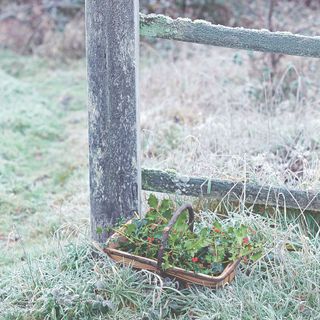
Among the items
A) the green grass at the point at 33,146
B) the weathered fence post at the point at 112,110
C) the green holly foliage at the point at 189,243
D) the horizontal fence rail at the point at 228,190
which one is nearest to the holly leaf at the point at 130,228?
the green holly foliage at the point at 189,243

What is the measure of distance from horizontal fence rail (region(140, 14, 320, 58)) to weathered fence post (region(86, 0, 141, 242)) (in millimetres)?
145

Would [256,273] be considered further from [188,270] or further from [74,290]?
[74,290]

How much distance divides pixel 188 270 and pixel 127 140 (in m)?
0.66

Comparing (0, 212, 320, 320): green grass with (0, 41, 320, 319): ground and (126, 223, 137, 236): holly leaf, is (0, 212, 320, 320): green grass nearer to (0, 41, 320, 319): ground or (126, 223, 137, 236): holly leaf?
(0, 41, 320, 319): ground

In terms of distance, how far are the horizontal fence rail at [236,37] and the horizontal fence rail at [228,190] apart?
634mm

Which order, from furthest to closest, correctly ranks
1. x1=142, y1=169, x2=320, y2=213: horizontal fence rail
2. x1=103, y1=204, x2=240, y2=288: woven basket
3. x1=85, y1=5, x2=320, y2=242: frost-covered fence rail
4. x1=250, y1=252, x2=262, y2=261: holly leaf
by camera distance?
x1=142, y1=169, x2=320, y2=213: horizontal fence rail
x1=85, y1=5, x2=320, y2=242: frost-covered fence rail
x1=250, y1=252, x2=262, y2=261: holly leaf
x1=103, y1=204, x2=240, y2=288: woven basket

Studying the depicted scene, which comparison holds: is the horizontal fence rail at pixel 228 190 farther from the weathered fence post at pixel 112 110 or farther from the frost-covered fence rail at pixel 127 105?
the weathered fence post at pixel 112 110

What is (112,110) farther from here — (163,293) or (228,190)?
(163,293)

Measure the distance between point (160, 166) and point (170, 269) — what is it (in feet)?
4.92

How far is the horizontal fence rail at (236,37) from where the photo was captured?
2.90 m

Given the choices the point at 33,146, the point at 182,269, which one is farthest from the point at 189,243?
the point at 33,146

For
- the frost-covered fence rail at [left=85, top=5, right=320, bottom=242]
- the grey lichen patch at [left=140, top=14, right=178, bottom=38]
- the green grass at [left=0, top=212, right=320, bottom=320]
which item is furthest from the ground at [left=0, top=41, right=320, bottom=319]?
the grey lichen patch at [left=140, top=14, right=178, bottom=38]

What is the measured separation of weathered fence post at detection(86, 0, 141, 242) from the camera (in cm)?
289

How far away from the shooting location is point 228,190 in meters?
3.13
